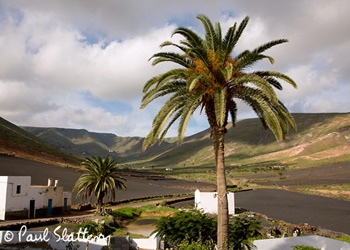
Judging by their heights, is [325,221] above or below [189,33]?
below

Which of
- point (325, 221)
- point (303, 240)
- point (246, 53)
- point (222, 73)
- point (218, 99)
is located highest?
point (246, 53)

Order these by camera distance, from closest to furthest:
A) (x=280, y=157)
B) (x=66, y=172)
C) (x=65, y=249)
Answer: (x=65, y=249), (x=66, y=172), (x=280, y=157)

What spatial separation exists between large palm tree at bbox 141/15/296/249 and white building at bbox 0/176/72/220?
90.8 feet

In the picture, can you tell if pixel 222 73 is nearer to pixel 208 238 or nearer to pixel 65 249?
pixel 208 238

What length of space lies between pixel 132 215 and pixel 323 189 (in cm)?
6140

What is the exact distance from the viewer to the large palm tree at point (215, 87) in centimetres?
1430

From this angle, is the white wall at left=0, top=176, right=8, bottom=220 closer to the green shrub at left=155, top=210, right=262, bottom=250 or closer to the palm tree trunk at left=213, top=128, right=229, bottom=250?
the green shrub at left=155, top=210, right=262, bottom=250

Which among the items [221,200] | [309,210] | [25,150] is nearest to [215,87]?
[221,200]

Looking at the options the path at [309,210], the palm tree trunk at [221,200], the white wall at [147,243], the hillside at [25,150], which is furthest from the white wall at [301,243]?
the hillside at [25,150]

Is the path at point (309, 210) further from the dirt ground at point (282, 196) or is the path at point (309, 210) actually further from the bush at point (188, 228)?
the bush at point (188, 228)

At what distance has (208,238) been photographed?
16.4 m

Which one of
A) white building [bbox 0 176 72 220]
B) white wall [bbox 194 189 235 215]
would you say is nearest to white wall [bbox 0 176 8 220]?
white building [bbox 0 176 72 220]

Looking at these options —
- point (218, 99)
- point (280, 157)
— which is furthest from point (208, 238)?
point (280, 157)

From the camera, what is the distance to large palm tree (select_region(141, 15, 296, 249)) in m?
14.3
